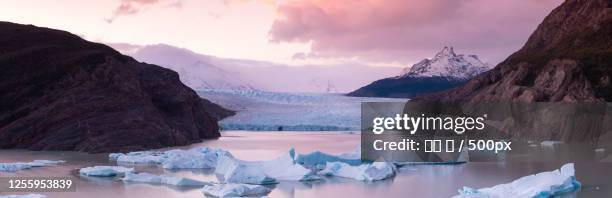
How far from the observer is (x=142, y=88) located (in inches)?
1740

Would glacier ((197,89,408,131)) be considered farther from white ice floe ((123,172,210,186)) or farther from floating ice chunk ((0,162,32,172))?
white ice floe ((123,172,210,186))

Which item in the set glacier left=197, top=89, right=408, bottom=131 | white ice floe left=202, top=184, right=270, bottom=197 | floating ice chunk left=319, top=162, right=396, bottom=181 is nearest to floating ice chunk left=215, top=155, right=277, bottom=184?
white ice floe left=202, top=184, right=270, bottom=197

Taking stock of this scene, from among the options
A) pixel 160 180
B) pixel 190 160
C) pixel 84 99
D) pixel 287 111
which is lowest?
pixel 160 180

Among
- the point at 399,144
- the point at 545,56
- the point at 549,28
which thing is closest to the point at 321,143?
the point at 399,144

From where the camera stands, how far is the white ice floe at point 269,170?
69.5 feet

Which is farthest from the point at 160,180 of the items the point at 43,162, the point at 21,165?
the point at 43,162

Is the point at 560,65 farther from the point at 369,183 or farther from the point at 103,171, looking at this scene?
the point at 103,171

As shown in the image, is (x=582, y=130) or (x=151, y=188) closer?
(x=151, y=188)

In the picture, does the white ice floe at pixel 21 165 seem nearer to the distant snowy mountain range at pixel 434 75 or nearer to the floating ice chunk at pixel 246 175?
the floating ice chunk at pixel 246 175

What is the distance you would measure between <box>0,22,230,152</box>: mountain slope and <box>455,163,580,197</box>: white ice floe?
20464mm

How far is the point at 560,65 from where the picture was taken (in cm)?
5334

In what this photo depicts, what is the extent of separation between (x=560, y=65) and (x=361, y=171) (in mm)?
33873

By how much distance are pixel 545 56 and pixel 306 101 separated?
20.3m

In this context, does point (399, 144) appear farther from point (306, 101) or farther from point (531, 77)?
point (306, 101)
